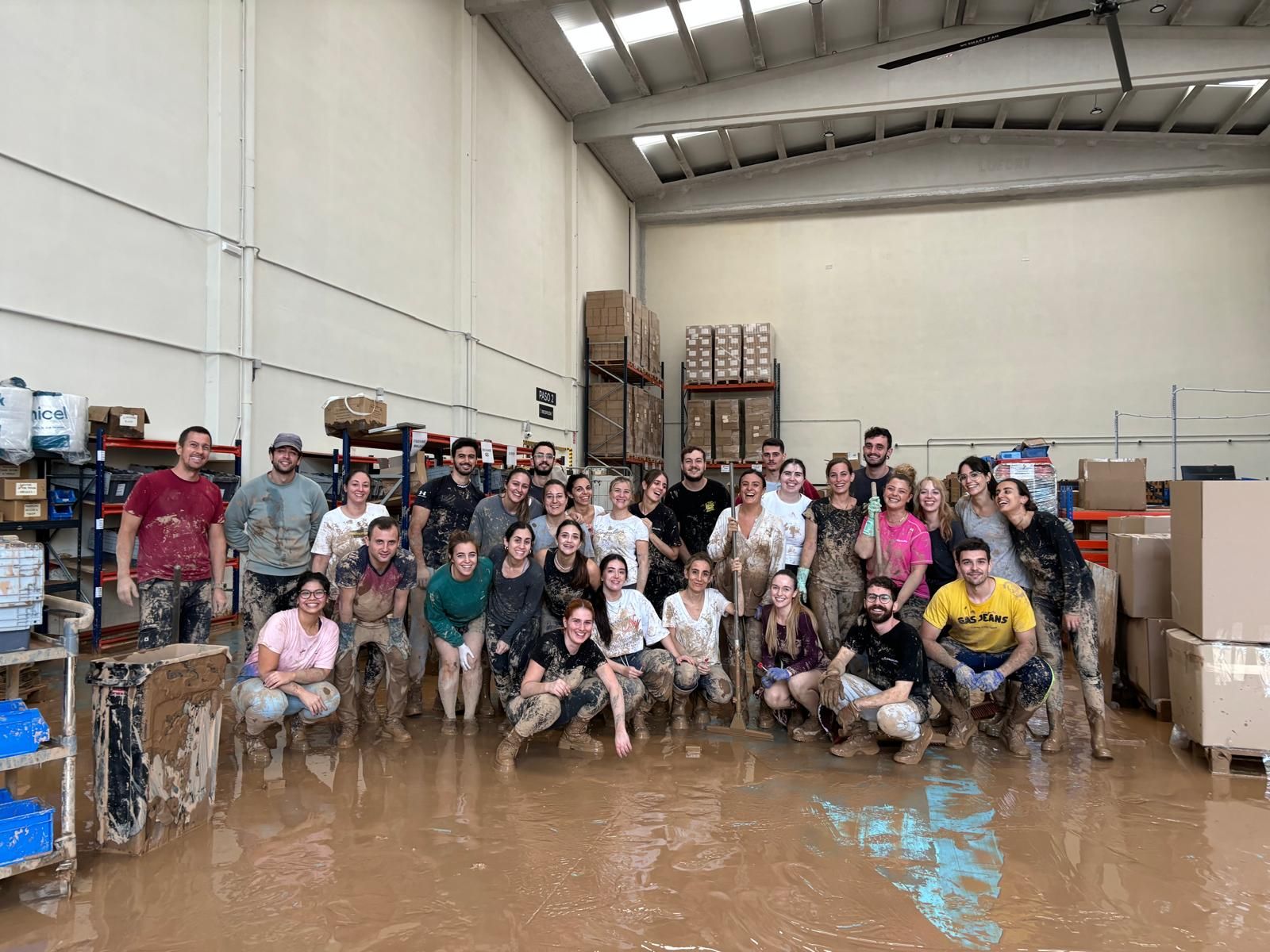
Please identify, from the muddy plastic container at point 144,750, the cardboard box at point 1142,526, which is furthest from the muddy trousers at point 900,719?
the muddy plastic container at point 144,750

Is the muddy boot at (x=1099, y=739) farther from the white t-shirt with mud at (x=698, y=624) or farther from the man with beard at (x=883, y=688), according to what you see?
the white t-shirt with mud at (x=698, y=624)

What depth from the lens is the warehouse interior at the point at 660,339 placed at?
2.74 metres

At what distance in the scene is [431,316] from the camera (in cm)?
892

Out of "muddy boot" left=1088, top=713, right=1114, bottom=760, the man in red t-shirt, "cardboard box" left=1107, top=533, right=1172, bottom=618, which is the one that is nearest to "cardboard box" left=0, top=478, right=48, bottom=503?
the man in red t-shirt

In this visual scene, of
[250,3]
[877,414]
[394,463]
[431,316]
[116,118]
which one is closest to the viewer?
[116,118]

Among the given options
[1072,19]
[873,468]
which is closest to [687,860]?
[873,468]

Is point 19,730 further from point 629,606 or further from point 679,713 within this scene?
point 679,713

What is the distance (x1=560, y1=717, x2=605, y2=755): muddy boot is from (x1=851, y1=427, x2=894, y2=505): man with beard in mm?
2309

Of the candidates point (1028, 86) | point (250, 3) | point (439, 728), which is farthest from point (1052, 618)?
point (1028, 86)

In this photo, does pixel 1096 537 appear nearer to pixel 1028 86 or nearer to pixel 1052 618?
pixel 1052 618

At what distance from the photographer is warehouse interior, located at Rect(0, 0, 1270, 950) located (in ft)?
9.00

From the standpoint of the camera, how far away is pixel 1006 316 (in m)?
13.6

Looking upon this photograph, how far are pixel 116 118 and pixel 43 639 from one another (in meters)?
4.10

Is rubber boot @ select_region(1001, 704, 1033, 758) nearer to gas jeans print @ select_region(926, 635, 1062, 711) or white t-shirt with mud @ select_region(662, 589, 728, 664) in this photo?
gas jeans print @ select_region(926, 635, 1062, 711)
